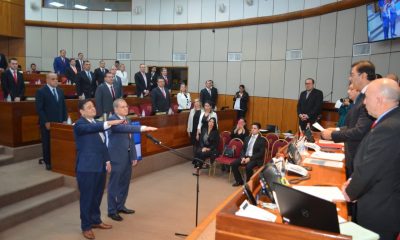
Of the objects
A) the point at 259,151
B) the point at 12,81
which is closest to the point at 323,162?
the point at 259,151

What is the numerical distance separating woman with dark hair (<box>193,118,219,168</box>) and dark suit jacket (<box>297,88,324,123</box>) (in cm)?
215

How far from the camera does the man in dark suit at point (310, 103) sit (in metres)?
7.63

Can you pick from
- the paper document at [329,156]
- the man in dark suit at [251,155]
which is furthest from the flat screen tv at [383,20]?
the paper document at [329,156]

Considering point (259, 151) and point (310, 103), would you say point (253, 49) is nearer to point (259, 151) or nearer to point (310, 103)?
point (310, 103)

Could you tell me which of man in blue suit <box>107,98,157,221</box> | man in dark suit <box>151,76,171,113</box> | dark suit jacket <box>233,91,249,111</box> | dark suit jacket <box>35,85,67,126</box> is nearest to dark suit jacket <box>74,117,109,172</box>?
man in blue suit <box>107,98,157,221</box>

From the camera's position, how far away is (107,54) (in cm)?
1459

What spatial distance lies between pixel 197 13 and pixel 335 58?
5970 mm

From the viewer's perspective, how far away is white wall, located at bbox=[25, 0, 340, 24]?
37.3 ft

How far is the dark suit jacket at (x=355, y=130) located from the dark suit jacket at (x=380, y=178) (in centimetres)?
68

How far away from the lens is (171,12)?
13.6m

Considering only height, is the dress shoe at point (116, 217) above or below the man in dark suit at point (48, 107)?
below

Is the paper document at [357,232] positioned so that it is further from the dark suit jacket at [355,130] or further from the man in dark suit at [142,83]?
the man in dark suit at [142,83]

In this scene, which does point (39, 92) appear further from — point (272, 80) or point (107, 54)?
point (107, 54)

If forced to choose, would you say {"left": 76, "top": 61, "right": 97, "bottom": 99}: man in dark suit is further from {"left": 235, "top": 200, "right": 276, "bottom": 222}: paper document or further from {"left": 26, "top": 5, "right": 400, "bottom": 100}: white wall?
{"left": 235, "top": 200, "right": 276, "bottom": 222}: paper document
